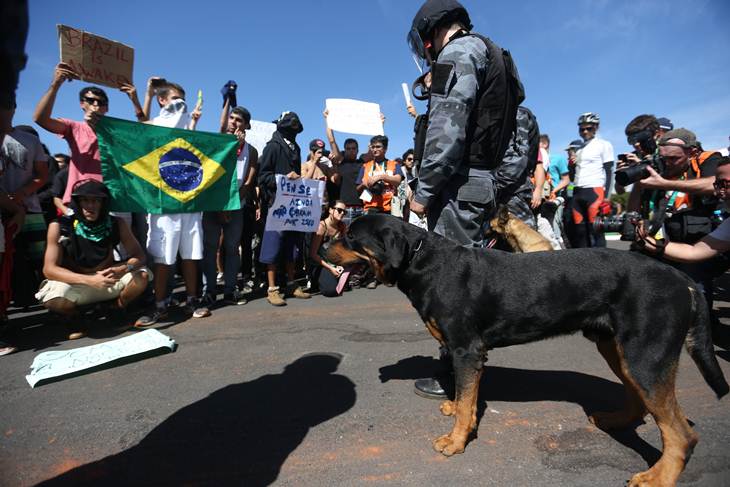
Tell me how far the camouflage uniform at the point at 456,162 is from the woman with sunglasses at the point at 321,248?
Result: 3.16m

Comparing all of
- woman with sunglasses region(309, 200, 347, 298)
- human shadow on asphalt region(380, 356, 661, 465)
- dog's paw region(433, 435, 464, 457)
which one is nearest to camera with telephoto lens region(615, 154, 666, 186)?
human shadow on asphalt region(380, 356, 661, 465)

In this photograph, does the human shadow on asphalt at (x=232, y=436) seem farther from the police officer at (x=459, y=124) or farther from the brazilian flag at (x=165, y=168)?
the brazilian flag at (x=165, y=168)

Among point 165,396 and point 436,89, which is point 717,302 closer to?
point 436,89

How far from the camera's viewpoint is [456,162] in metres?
2.67

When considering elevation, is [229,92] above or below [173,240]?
above

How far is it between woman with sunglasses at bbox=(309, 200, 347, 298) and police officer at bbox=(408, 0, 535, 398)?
316 cm

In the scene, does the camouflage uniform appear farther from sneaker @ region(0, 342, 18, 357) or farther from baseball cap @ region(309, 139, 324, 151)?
baseball cap @ region(309, 139, 324, 151)

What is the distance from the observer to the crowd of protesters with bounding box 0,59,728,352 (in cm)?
378

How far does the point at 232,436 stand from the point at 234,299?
3.66 m

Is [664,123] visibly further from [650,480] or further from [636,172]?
[650,480]

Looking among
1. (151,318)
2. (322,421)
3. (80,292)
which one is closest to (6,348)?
(80,292)

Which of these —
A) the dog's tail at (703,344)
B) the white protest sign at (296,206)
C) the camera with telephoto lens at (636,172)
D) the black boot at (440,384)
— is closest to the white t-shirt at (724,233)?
the camera with telephoto lens at (636,172)

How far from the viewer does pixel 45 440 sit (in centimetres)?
228

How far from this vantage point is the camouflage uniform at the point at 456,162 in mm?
2617
